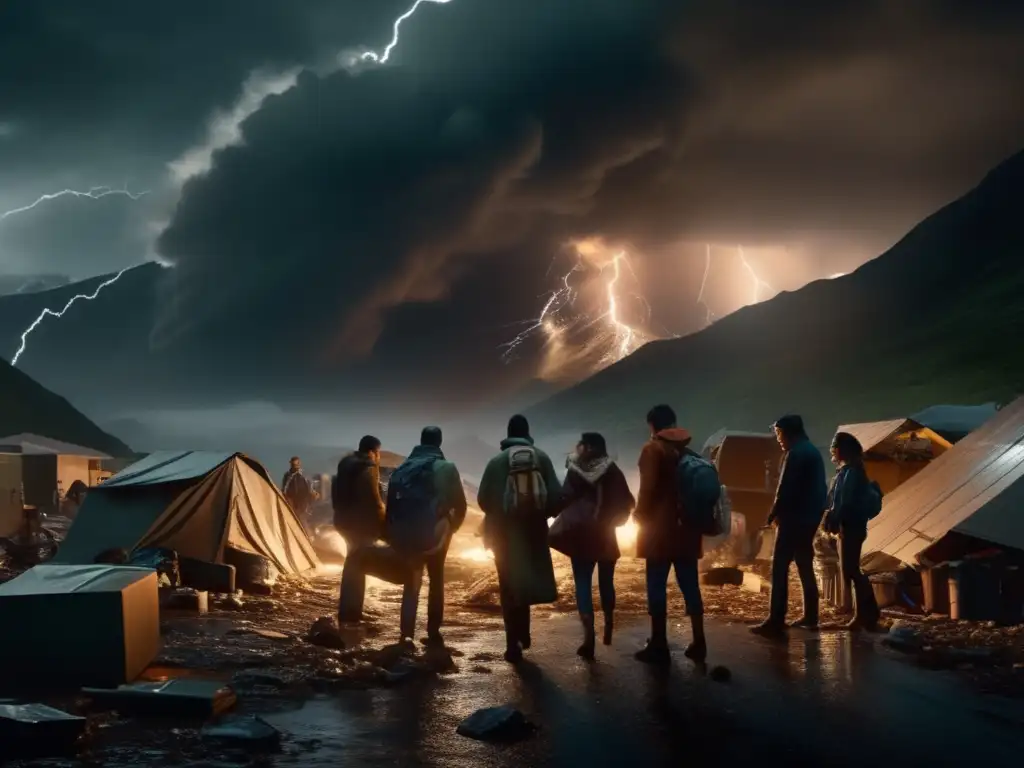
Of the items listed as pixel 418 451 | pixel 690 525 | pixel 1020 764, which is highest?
pixel 418 451

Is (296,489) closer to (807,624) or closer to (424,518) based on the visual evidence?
(424,518)

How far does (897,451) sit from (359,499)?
11.9m

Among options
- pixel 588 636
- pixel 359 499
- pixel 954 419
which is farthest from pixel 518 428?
pixel 954 419

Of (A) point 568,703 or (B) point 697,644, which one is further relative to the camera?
(B) point 697,644

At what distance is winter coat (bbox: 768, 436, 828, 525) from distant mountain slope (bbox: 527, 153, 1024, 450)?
2936 inches

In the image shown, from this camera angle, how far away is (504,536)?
24.8ft

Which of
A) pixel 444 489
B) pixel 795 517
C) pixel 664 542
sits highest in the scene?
pixel 444 489

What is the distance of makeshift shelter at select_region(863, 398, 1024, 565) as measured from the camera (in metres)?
9.62

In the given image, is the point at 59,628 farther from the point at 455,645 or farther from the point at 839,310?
the point at 839,310

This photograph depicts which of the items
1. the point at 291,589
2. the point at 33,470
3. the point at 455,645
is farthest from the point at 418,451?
the point at 33,470

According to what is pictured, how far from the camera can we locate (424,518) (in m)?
7.77

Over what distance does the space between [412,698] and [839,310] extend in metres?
151

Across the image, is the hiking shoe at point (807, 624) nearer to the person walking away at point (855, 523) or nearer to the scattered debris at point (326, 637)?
the person walking away at point (855, 523)

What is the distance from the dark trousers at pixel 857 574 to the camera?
898 centimetres
